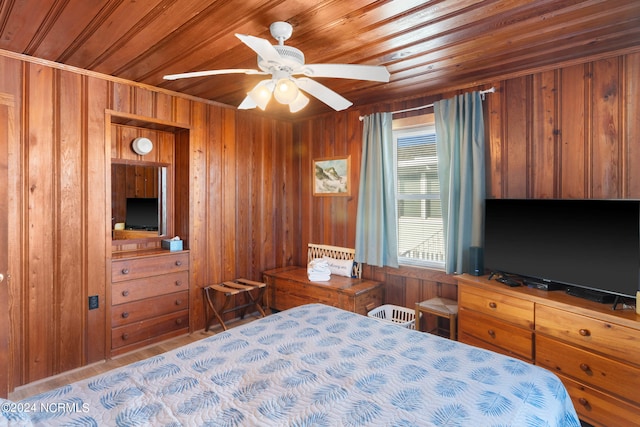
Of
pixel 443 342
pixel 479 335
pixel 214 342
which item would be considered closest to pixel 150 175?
pixel 214 342

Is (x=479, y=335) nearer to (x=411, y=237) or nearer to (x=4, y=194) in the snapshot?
(x=411, y=237)

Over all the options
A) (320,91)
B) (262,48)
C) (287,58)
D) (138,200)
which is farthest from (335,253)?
(262,48)

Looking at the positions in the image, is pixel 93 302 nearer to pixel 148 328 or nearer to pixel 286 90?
pixel 148 328

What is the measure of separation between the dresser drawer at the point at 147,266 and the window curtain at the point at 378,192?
1.92 metres

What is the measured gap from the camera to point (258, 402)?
1.36 meters

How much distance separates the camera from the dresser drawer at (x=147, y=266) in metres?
3.12

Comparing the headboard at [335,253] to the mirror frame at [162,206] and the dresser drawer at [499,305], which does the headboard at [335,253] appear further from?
the mirror frame at [162,206]

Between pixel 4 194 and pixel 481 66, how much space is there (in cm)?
365

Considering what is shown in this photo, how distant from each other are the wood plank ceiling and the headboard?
2012mm

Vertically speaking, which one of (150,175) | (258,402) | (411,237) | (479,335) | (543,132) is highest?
(543,132)

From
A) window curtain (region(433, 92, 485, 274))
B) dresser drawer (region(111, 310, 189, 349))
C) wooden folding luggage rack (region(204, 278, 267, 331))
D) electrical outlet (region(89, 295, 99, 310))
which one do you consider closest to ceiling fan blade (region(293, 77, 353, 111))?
window curtain (region(433, 92, 485, 274))

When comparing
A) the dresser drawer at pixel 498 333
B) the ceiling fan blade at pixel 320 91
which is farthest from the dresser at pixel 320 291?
the ceiling fan blade at pixel 320 91

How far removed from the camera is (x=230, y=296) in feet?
13.0

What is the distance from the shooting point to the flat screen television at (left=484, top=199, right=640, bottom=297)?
2.11 metres
